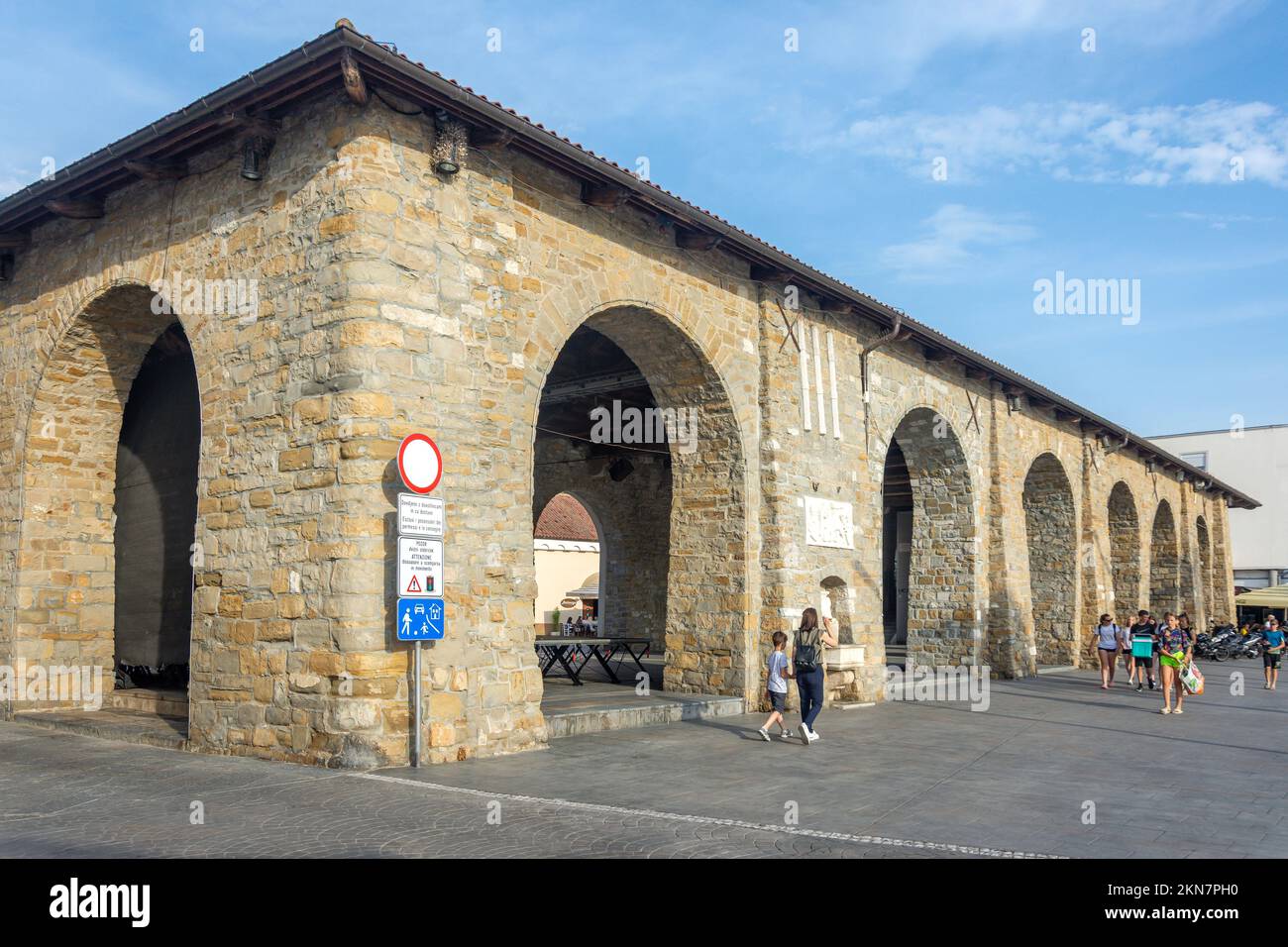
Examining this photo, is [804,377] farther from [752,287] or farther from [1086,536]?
[1086,536]

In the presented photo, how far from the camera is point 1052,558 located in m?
20.4

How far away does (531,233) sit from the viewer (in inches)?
351

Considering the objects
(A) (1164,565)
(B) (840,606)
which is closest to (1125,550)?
(A) (1164,565)

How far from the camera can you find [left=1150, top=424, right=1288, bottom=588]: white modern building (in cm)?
4056

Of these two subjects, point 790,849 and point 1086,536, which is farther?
point 1086,536

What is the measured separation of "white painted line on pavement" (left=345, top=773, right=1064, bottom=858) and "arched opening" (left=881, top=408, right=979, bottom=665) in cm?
1111

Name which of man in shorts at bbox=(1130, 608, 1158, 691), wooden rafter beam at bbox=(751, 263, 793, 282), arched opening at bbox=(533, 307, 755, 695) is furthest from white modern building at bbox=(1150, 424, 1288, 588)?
wooden rafter beam at bbox=(751, 263, 793, 282)

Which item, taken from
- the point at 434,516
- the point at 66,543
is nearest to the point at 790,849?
the point at 434,516

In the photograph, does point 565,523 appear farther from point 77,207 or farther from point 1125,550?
point 77,207

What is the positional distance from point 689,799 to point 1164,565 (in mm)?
26581

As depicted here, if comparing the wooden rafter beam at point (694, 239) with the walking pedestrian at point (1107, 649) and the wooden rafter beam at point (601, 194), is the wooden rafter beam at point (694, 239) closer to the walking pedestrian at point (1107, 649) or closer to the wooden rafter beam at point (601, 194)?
the wooden rafter beam at point (601, 194)

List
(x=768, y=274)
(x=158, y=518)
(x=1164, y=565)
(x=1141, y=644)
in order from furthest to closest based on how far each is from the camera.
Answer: (x=1164, y=565) < (x=1141, y=644) < (x=768, y=274) < (x=158, y=518)
